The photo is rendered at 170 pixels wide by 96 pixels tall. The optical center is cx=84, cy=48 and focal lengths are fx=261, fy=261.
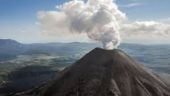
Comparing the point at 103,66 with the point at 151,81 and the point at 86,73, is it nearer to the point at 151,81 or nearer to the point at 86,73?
the point at 86,73

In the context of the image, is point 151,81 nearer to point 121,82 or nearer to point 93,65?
point 121,82

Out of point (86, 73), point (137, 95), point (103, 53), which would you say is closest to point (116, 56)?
point (103, 53)

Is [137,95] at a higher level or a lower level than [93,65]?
lower

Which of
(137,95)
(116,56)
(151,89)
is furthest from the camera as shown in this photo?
(116,56)

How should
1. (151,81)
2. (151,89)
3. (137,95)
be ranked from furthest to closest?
(151,81) → (151,89) → (137,95)

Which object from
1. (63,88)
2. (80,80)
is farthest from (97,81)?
(63,88)

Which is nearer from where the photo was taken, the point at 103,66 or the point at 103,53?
the point at 103,66
